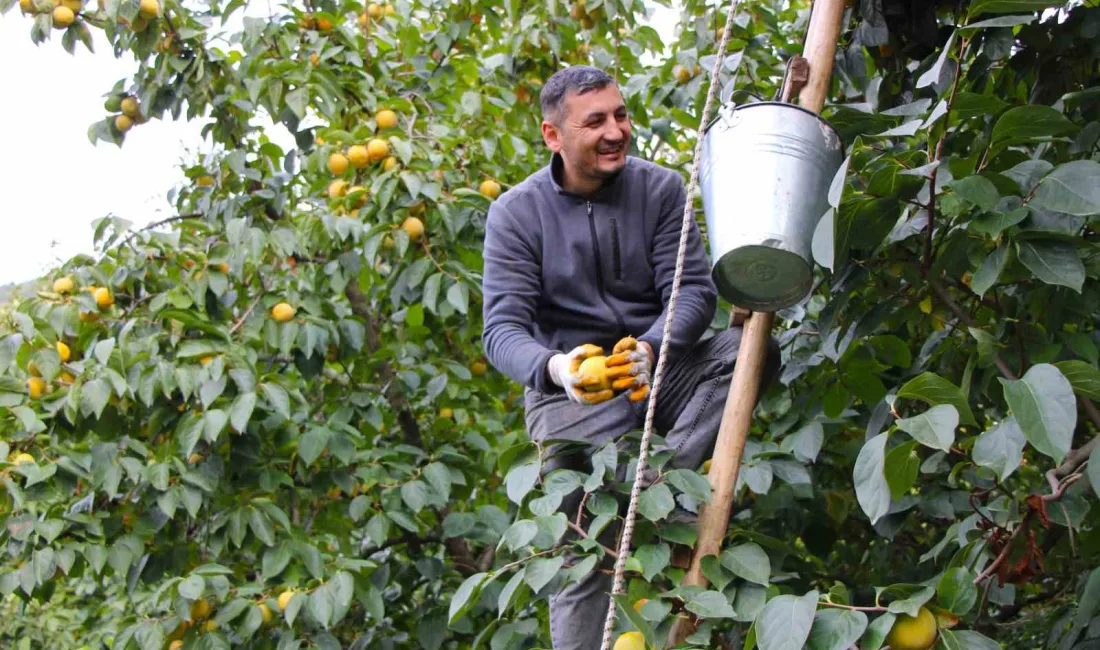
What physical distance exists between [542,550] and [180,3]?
238cm

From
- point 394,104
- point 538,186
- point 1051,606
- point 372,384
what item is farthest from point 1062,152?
point 372,384

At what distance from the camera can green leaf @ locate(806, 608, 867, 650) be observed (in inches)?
72.6

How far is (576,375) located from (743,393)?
0.32 metres

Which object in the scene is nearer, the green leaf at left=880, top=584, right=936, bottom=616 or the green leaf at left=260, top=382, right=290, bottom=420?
the green leaf at left=880, top=584, right=936, bottom=616

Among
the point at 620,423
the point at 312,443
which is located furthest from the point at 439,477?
the point at 620,423

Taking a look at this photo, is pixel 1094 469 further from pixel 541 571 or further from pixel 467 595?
pixel 467 595

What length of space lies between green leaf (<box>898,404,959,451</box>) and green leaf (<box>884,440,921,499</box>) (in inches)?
1.7

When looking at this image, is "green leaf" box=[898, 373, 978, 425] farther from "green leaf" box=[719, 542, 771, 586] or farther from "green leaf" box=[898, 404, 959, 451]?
"green leaf" box=[719, 542, 771, 586]

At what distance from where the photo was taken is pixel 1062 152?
254 centimetres

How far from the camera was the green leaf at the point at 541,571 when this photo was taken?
2.05 metres

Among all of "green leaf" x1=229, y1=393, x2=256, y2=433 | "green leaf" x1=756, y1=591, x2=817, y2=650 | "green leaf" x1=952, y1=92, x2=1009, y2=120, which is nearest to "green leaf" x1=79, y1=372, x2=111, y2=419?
"green leaf" x1=229, y1=393, x2=256, y2=433

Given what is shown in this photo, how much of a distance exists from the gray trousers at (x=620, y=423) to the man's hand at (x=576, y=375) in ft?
0.61

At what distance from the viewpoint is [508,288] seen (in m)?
2.55

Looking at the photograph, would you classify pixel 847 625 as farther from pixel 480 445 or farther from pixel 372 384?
pixel 372 384
